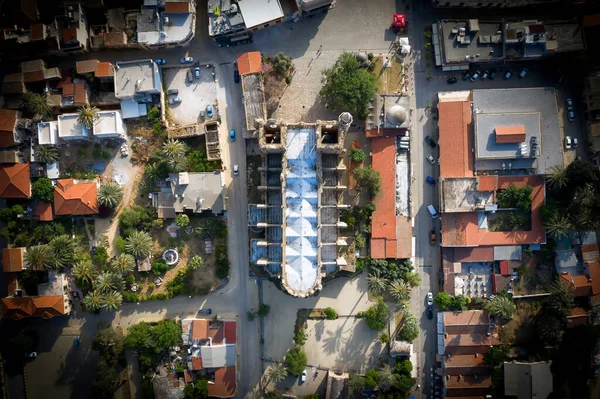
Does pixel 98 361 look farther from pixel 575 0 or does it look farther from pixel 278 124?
pixel 575 0

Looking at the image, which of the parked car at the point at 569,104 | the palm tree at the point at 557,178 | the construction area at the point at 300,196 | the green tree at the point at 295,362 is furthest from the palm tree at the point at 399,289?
the parked car at the point at 569,104

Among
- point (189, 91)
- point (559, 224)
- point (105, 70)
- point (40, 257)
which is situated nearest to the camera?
point (559, 224)

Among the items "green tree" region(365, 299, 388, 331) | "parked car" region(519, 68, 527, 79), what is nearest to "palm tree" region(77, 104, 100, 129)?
"green tree" region(365, 299, 388, 331)

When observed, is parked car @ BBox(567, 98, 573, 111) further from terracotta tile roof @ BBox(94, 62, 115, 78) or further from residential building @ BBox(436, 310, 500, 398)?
terracotta tile roof @ BBox(94, 62, 115, 78)

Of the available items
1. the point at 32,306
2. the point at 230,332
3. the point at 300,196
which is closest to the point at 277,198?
the point at 300,196

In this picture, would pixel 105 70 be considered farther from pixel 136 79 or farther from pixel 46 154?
pixel 46 154

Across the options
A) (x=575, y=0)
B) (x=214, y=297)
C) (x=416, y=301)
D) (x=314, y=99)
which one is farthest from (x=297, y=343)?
(x=575, y=0)

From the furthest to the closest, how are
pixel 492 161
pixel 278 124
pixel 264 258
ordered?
pixel 492 161 → pixel 264 258 → pixel 278 124

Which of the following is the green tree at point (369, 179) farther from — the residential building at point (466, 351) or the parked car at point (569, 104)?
the parked car at point (569, 104)
